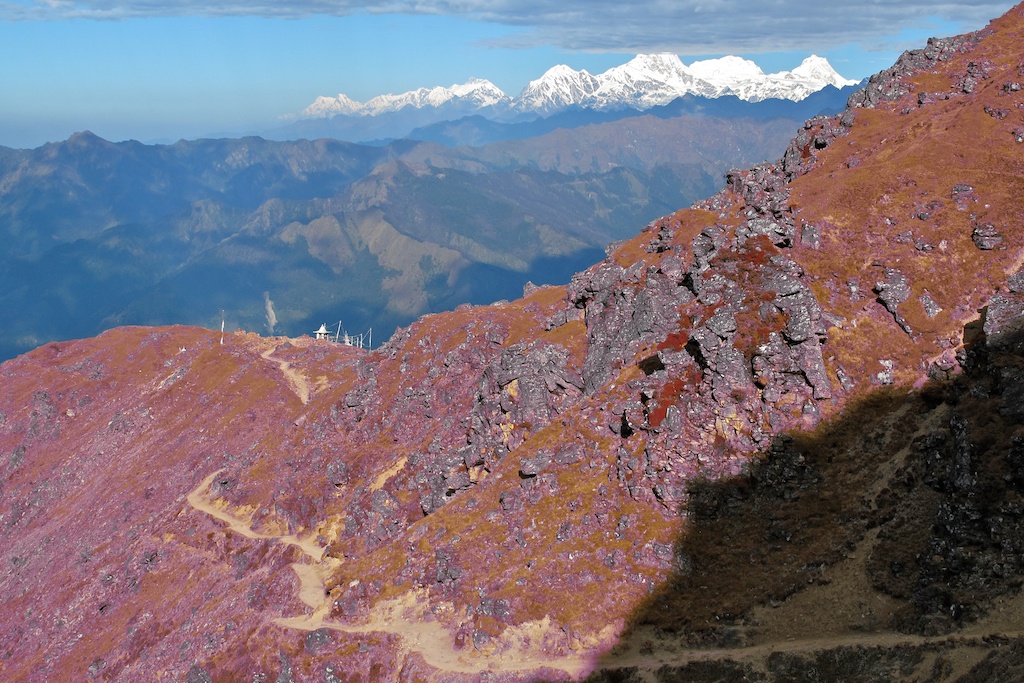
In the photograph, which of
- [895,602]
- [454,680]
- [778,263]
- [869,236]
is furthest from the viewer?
[869,236]

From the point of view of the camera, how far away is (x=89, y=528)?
501 feet

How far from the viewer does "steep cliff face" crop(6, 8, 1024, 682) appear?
71625 mm

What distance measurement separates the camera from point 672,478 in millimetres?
86250

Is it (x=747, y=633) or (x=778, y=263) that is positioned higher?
(x=778, y=263)

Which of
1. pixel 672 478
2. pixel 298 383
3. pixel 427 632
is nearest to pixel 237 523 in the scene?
pixel 427 632

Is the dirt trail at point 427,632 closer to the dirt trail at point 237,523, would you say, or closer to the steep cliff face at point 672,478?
the steep cliff face at point 672,478

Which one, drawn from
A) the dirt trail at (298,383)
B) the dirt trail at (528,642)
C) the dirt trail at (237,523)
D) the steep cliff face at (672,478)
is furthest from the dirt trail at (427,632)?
the dirt trail at (298,383)

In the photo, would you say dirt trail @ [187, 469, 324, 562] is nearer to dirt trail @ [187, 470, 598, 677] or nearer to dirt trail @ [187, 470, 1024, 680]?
dirt trail @ [187, 470, 598, 677]

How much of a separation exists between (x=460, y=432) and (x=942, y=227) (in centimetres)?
7522

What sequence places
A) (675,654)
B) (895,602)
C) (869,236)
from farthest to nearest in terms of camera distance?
1. (869,236)
2. (675,654)
3. (895,602)

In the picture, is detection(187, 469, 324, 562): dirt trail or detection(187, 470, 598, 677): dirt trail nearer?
detection(187, 470, 598, 677): dirt trail

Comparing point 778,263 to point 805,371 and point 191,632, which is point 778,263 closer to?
point 805,371

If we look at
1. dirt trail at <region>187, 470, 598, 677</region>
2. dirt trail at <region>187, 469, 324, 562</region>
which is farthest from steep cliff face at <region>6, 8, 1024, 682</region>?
dirt trail at <region>187, 469, 324, 562</region>

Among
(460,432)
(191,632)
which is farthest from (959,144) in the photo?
(191,632)
